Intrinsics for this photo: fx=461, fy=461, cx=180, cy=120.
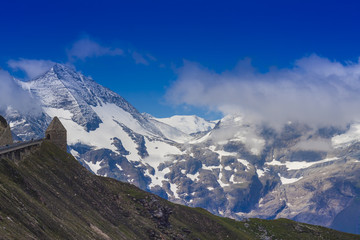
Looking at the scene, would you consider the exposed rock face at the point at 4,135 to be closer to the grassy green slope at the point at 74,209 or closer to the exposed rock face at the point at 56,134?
the grassy green slope at the point at 74,209

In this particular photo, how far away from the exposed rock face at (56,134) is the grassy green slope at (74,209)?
6.30m

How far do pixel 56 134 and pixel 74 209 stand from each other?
35859 mm

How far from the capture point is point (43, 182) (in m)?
75.2

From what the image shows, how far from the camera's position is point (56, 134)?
107m

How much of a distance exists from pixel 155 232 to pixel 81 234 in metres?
38.3

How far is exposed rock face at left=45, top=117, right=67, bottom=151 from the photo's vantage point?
10650 centimetres

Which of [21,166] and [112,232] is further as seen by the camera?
[112,232]

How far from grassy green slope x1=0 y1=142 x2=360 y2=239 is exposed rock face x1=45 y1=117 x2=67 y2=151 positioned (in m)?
6.30

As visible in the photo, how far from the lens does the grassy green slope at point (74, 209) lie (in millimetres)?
51816

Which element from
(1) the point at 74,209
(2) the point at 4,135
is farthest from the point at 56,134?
(1) the point at 74,209

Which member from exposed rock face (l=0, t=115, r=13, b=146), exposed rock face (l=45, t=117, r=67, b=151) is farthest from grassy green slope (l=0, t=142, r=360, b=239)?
exposed rock face (l=0, t=115, r=13, b=146)

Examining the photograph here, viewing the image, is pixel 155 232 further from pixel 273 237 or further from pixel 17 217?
pixel 273 237

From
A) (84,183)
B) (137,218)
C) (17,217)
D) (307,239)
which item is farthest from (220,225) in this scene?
(17,217)

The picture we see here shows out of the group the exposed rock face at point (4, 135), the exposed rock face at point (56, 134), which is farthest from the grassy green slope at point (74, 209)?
the exposed rock face at point (4, 135)
